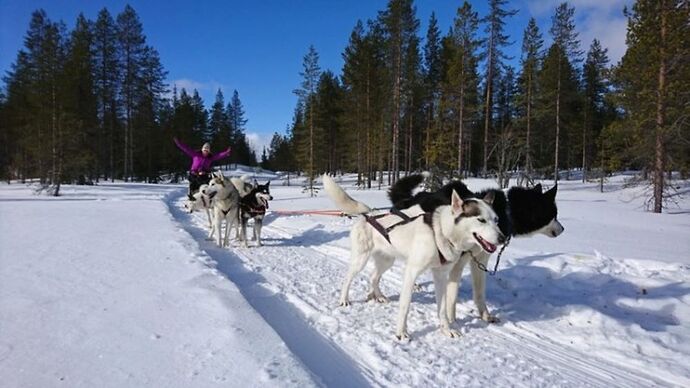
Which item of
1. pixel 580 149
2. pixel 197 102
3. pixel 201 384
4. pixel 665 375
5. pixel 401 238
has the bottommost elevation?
pixel 665 375

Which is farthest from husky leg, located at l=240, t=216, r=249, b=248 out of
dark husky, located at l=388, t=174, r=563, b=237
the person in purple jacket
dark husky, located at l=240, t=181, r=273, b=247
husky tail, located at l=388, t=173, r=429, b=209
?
dark husky, located at l=388, t=174, r=563, b=237

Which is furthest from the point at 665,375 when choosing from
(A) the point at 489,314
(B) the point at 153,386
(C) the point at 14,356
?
(C) the point at 14,356

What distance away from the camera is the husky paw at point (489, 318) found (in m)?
4.09

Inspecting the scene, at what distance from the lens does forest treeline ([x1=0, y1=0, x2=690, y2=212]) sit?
45.6 ft

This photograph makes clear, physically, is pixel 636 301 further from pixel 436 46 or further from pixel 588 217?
pixel 436 46

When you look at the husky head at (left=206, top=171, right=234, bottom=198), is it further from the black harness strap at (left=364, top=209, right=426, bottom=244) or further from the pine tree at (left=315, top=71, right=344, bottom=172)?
the pine tree at (left=315, top=71, right=344, bottom=172)

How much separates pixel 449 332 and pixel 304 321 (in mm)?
1486

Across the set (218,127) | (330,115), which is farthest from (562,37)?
(218,127)

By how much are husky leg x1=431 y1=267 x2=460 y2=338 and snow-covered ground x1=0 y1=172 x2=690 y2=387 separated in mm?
106


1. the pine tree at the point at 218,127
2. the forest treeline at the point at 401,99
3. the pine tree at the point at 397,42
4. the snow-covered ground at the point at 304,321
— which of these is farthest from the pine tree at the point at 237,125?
the snow-covered ground at the point at 304,321

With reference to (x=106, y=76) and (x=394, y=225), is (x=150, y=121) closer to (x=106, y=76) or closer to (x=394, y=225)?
(x=106, y=76)

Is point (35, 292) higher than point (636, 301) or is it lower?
higher

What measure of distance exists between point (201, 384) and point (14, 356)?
1291 mm

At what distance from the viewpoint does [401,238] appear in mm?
4043
